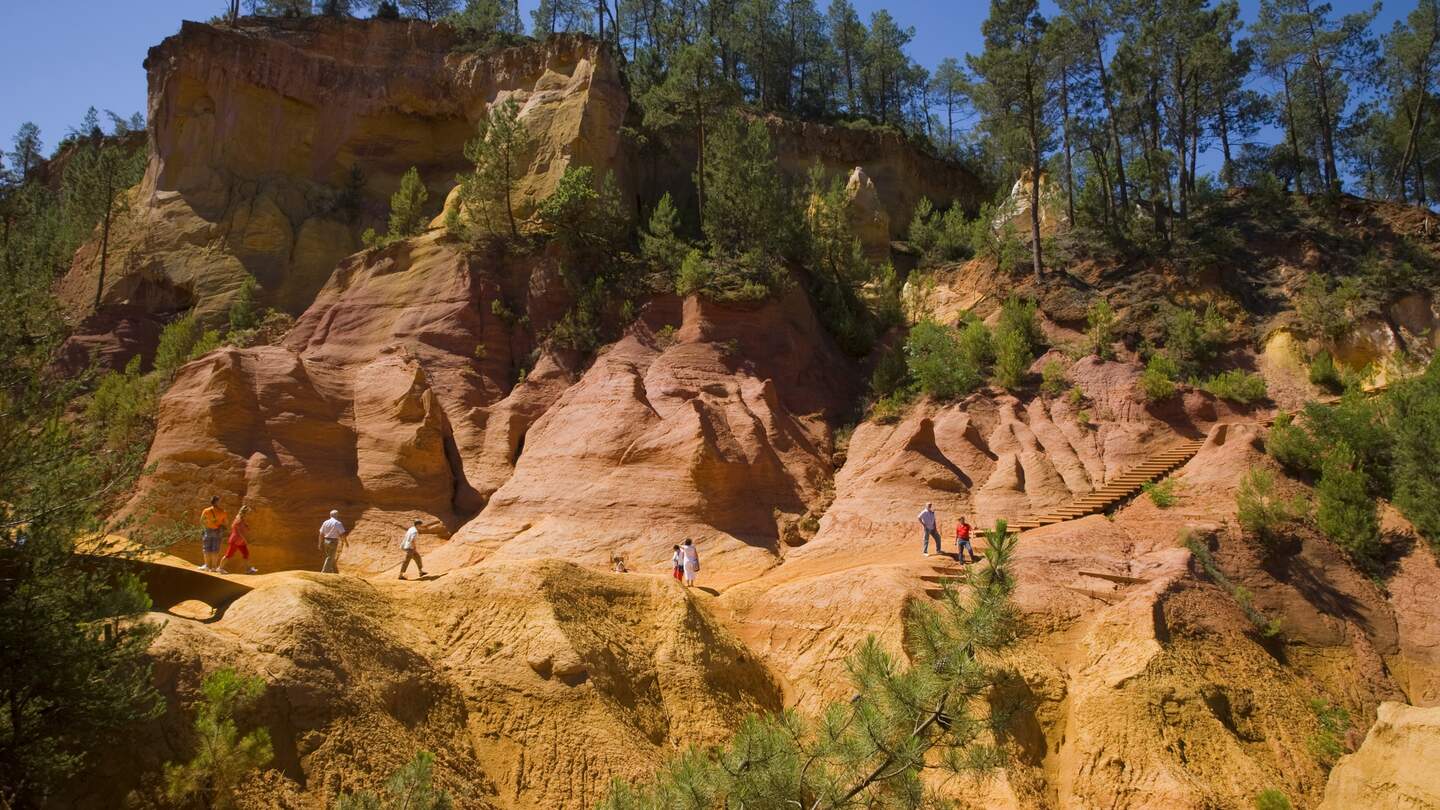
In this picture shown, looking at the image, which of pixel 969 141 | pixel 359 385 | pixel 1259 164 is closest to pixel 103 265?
pixel 359 385

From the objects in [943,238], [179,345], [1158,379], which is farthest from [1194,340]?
[179,345]

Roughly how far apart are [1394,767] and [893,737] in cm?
857

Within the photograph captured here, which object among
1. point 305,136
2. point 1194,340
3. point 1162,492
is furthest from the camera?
point 305,136

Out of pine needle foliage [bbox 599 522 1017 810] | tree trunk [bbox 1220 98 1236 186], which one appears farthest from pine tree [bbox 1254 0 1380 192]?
pine needle foliage [bbox 599 522 1017 810]

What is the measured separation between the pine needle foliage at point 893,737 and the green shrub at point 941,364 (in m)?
20.3

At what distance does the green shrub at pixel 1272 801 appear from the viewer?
15.0 metres

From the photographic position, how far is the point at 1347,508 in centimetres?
2177

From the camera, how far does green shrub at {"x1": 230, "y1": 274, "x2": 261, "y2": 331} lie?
36.0 metres

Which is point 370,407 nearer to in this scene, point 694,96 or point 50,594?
point 50,594

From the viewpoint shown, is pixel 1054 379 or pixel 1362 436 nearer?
pixel 1362 436

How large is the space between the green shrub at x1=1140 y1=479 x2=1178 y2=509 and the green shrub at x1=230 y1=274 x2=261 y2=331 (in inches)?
1234

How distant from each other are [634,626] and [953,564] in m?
7.22

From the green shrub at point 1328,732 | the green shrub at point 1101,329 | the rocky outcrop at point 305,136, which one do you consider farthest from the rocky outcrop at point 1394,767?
the rocky outcrop at point 305,136

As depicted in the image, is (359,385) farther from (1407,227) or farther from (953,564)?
(1407,227)
